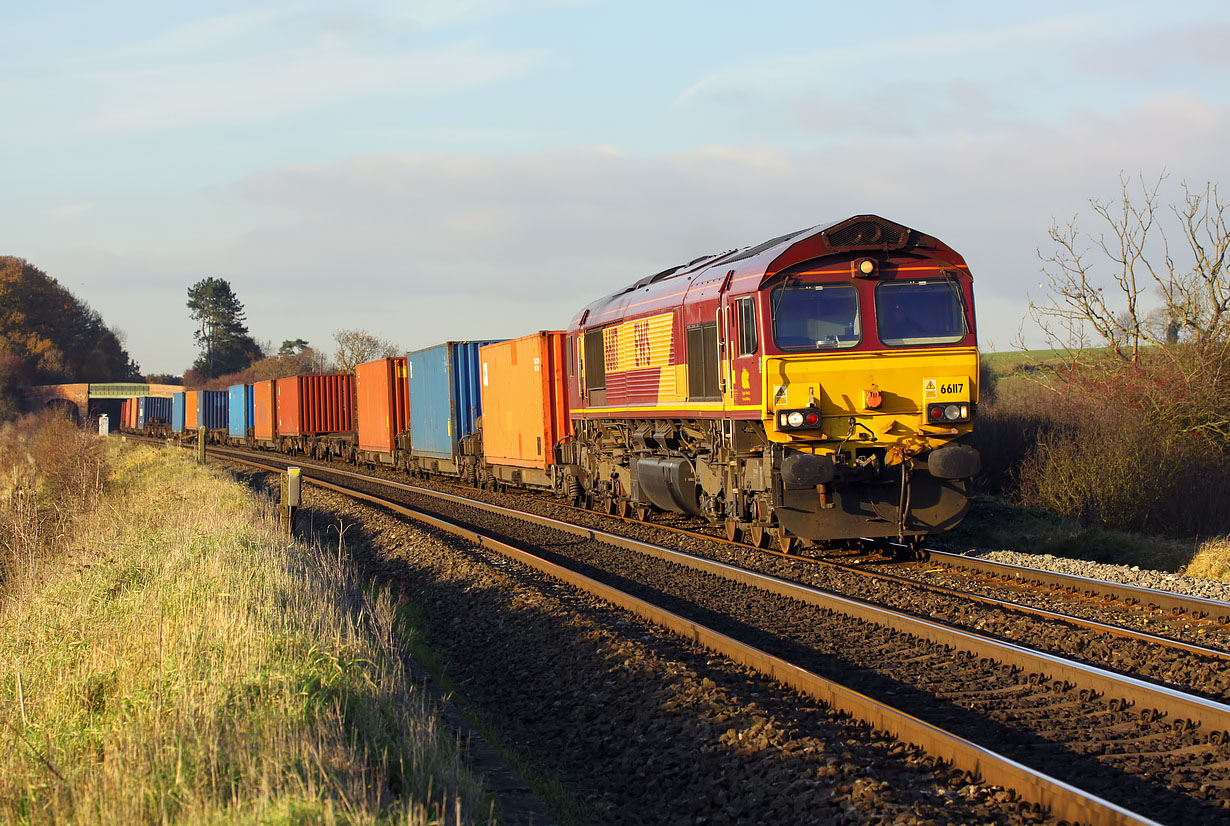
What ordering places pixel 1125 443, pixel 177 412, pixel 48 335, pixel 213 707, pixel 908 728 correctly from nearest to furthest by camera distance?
pixel 213 707 < pixel 908 728 < pixel 1125 443 < pixel 177 412 < pixel 48 335

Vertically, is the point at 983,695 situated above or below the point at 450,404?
below

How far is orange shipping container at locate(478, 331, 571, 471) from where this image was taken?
20547 mm

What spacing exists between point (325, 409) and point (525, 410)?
1999cm

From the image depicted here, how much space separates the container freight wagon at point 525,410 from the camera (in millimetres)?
20531

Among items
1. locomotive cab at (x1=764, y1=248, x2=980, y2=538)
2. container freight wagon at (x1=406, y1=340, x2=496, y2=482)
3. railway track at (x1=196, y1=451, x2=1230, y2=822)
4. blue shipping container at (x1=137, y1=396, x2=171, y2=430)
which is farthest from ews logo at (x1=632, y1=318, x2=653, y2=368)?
blue shipping container at (x1=137, y1=396, x2=171, y2=430)

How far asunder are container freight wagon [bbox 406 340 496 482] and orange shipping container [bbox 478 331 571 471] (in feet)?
4.29

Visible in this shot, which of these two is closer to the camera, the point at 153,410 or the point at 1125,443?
the point at 1125,443

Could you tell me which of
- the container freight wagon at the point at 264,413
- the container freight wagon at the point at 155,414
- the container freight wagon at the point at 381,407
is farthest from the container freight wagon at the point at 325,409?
the container freight wagon at the point at 155,414

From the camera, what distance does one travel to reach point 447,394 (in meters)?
26.3

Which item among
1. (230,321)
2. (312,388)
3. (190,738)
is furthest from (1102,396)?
(230,321)

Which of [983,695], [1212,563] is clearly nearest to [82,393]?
[1212,563]

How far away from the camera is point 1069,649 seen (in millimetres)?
7469

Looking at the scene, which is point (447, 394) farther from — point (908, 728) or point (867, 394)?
point (908, 728)

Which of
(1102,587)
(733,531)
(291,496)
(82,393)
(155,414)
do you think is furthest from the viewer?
(82,393)
